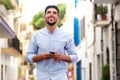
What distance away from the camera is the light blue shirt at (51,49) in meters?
4.68

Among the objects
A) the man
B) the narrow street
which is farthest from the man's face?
the narrow street

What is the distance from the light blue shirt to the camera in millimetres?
4680

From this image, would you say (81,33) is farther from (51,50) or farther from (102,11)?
(51,50)

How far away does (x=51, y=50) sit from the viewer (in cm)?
475

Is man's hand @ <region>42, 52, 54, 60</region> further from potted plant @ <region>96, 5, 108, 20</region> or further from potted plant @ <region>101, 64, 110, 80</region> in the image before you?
potted plant @ <region>96, 5, 108, 20</region>

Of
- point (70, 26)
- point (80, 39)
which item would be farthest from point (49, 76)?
point (70, 26)

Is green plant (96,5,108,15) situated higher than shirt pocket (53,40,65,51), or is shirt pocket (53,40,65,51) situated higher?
green plant (96,5,108,15)

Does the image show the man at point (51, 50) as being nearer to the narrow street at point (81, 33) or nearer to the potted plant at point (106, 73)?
the narrow street at point (81, 33)

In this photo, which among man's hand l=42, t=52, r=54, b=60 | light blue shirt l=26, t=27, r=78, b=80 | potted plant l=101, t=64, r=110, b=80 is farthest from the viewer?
potted plant l=101, t=64, r=110, b=80

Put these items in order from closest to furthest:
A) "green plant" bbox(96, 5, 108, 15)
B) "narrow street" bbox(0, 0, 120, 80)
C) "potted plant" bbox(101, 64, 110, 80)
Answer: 1. "narrow street" bbox(0, 0, 120, 80)
2. "potted plant" bbox(101, 64, 110, 80)
3. "green plant" bbox(96, 5, 108, 15)

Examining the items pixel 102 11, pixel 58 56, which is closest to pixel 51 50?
pixel 58 56

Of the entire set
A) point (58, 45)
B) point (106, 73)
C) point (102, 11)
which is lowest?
point (106, 73)

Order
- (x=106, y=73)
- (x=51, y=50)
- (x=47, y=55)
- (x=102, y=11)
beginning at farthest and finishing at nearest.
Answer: (x=102, y=11), (x=106, y=73), (x=51, y=50), (x=47, y=55)

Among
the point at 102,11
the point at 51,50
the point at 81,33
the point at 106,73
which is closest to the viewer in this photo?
the point at 51,50
